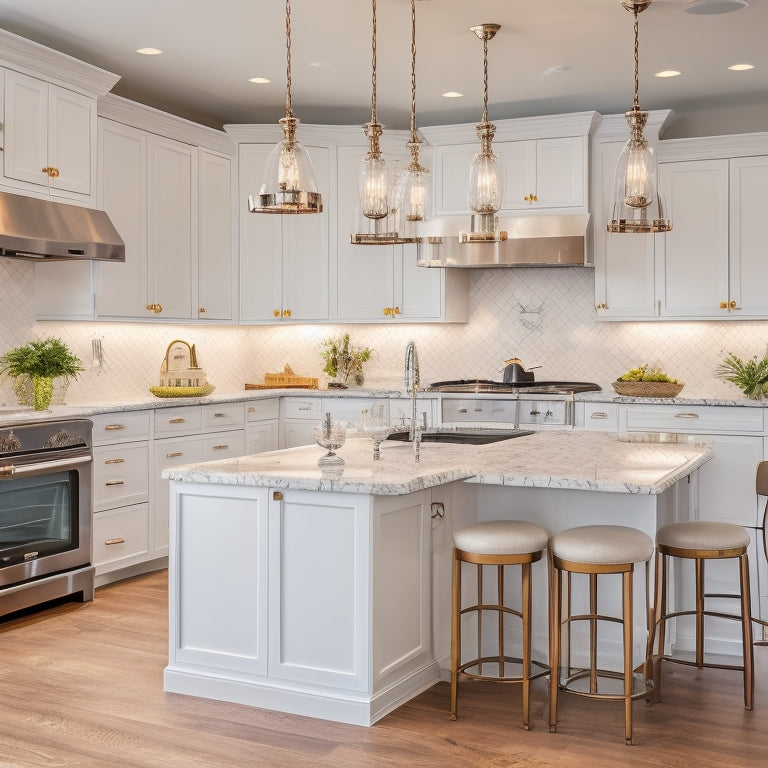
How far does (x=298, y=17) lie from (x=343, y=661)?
3.14m

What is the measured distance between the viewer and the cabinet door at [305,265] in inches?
267

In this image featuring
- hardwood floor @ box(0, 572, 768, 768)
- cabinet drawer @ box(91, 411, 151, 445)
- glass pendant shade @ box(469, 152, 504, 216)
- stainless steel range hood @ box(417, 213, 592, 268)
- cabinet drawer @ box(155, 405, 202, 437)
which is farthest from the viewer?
stainless steel range hood @ box(417, 213, 592, 268)

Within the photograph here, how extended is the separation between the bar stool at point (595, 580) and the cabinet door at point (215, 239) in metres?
3.71

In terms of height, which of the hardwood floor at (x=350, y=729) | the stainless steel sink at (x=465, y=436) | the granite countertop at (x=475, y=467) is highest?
the stainless steel sink at (x=465, y=436)

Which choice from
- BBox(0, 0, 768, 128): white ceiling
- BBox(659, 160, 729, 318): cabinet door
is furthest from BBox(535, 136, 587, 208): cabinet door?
BBox(659, 160, 729, 318): cabinet door

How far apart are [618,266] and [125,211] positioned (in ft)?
10.1

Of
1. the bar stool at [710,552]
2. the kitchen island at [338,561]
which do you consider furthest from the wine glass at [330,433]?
the bar stool at [710,552]

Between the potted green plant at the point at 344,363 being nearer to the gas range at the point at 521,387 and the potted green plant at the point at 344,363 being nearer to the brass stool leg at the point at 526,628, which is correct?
the gas range at the point at 521,387

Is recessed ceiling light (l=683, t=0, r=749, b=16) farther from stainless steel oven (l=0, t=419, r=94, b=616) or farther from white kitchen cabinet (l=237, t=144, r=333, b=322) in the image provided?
stainless steel oven (l=0, t=419, r=94, b=616)

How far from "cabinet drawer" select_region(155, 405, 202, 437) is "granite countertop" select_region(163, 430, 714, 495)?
66.2 inches

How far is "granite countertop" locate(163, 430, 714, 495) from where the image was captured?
313cm

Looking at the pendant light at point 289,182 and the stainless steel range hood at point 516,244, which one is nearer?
the pendant light at point 289,182

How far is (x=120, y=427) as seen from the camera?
5.17 meters

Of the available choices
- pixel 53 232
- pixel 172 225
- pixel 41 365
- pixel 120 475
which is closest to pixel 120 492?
pixel 120 475
